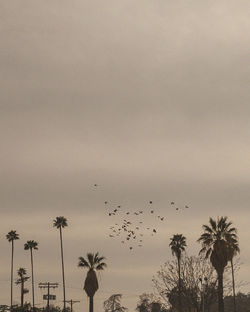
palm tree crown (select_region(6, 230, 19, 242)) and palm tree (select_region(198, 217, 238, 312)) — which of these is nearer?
palm tree (select_region(198, 217, 238, 312))

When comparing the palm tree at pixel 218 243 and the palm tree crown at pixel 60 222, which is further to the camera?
the palm tree crown at pixel 60 222

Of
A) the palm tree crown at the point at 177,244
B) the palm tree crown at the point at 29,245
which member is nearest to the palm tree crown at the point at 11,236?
the palm tree crown at the point at 29,245

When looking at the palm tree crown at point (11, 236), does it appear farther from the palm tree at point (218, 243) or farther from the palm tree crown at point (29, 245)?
the palm tree at point (218, 243)

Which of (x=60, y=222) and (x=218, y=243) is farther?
(x=60, y=222)

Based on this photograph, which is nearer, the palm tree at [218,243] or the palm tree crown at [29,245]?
the palm tree at [218,243]

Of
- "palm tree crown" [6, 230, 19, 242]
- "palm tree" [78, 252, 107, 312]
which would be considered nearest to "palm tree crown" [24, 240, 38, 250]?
"palm tree crown" [6, 230, 19, 242]

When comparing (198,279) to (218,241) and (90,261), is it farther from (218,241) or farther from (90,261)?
(218,241)

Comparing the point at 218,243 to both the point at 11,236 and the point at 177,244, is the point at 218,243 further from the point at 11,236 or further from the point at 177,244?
A: the point at 11,236

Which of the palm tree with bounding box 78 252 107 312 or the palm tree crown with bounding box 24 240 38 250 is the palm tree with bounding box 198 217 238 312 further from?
the palm tree crown with bounding box 24 240 38 250

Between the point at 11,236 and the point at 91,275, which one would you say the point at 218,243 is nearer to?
the point at 91,275

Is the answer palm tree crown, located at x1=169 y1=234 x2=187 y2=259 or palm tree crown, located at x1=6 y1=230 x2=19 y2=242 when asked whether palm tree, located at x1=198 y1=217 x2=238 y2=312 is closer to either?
palm tree crown, located at x1=169 y1=234 x2=187 y2=259

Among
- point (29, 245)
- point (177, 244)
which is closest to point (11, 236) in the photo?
point (29, 245)

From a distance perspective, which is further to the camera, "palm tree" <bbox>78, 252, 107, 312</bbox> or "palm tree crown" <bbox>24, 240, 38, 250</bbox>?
"palm tree crown" <bbox>24, 240, 38, 250</bbox>

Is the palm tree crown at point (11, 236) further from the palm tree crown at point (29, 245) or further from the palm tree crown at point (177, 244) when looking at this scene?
the palm tree crown at point (177, 244)
